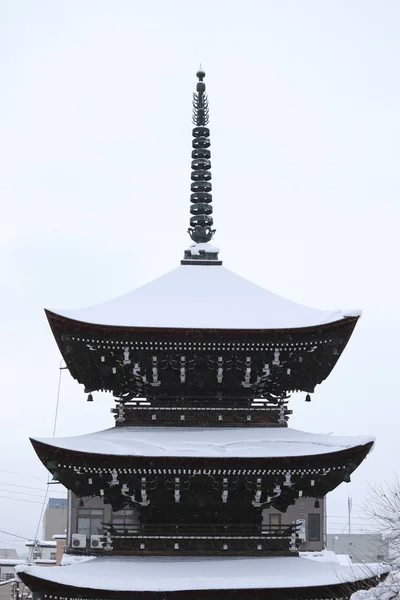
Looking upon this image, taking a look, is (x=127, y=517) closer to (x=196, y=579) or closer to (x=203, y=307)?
(x=196, y=579)

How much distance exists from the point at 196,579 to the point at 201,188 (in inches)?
543

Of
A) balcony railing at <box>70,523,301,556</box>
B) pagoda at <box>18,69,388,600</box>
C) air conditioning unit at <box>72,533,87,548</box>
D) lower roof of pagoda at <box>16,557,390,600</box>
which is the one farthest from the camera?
air conditioning unit at <box>72,533,87,548</box>

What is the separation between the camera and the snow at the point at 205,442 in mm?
26531

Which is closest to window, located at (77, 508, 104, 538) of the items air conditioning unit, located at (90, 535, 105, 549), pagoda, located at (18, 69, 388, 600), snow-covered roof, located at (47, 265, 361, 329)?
pagoda, located at (18, 69, 388, 600)

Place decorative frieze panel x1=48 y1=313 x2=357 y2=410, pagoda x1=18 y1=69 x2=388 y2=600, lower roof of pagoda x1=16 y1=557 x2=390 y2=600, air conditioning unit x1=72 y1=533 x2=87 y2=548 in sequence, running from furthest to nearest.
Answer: air conditioning unit x1=72 y1=533 x2=87 y2=548 < decorative frieze panel x1=48 y1=313 x2=357 y2=410 < pagoda x1=18 y1=69 x2=388 y2=600 < lower roof of pagoda x1=16 y1=557 x2=390 y2=600

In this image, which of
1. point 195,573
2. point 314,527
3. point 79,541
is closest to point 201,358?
point 195,573

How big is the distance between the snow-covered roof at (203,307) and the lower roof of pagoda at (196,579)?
257 inches

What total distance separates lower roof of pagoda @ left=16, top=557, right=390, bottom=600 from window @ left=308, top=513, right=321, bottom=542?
1336 cm

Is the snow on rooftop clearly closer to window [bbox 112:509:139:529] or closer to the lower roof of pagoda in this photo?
window [bbox 112:509:139:529]

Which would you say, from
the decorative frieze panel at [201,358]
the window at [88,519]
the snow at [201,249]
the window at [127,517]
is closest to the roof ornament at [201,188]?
the snow at [201,249]

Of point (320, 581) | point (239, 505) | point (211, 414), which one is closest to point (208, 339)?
point (211, 414)

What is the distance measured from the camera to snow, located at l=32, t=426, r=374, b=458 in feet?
87.0

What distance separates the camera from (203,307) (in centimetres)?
2939

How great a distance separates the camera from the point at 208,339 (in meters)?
27.7
